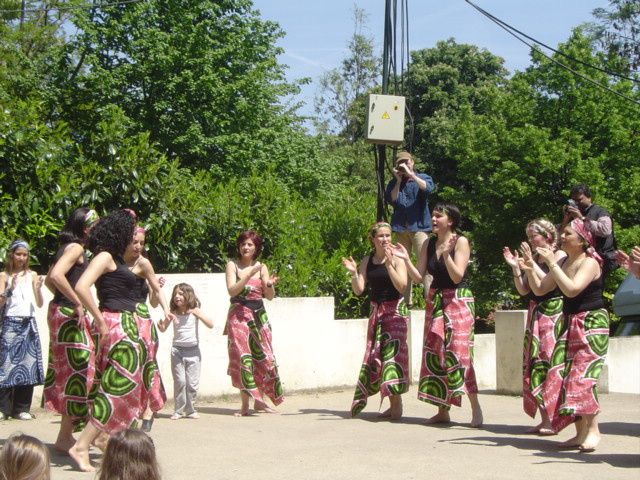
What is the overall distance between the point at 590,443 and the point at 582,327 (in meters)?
0.93

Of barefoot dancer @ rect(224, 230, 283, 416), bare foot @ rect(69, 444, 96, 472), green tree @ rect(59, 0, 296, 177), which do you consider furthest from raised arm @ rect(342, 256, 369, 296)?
green tree @ rect(59, 0, 296, 177)

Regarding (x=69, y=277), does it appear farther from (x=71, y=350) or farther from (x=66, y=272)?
(x=71, y=350)

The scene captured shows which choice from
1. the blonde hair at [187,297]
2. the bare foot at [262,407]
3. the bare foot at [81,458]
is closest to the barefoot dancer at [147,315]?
the bare foot at [81,458]

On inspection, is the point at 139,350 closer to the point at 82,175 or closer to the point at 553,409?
the point at 553,409

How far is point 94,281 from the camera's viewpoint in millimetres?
7309

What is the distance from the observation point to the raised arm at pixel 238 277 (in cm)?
1044

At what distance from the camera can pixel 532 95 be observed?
1531 inches

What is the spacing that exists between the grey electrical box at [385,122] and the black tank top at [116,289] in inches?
268

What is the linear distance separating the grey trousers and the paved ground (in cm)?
24

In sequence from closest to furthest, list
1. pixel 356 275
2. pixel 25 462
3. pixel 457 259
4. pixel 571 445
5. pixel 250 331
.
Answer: pixel 25 462
pixel 571 445
pixel 457 259
pixel 356 275
pixel 250 331

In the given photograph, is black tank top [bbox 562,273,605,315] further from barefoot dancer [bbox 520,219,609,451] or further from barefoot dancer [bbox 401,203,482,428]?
barefoot dancer [bbox 401,203,482,428]

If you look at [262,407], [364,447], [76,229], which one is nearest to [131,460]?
[76,229]

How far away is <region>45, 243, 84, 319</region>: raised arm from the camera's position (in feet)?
24.2

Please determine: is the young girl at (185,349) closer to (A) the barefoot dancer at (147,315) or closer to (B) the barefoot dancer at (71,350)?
(A) the barefoot dancer at (147,315)
